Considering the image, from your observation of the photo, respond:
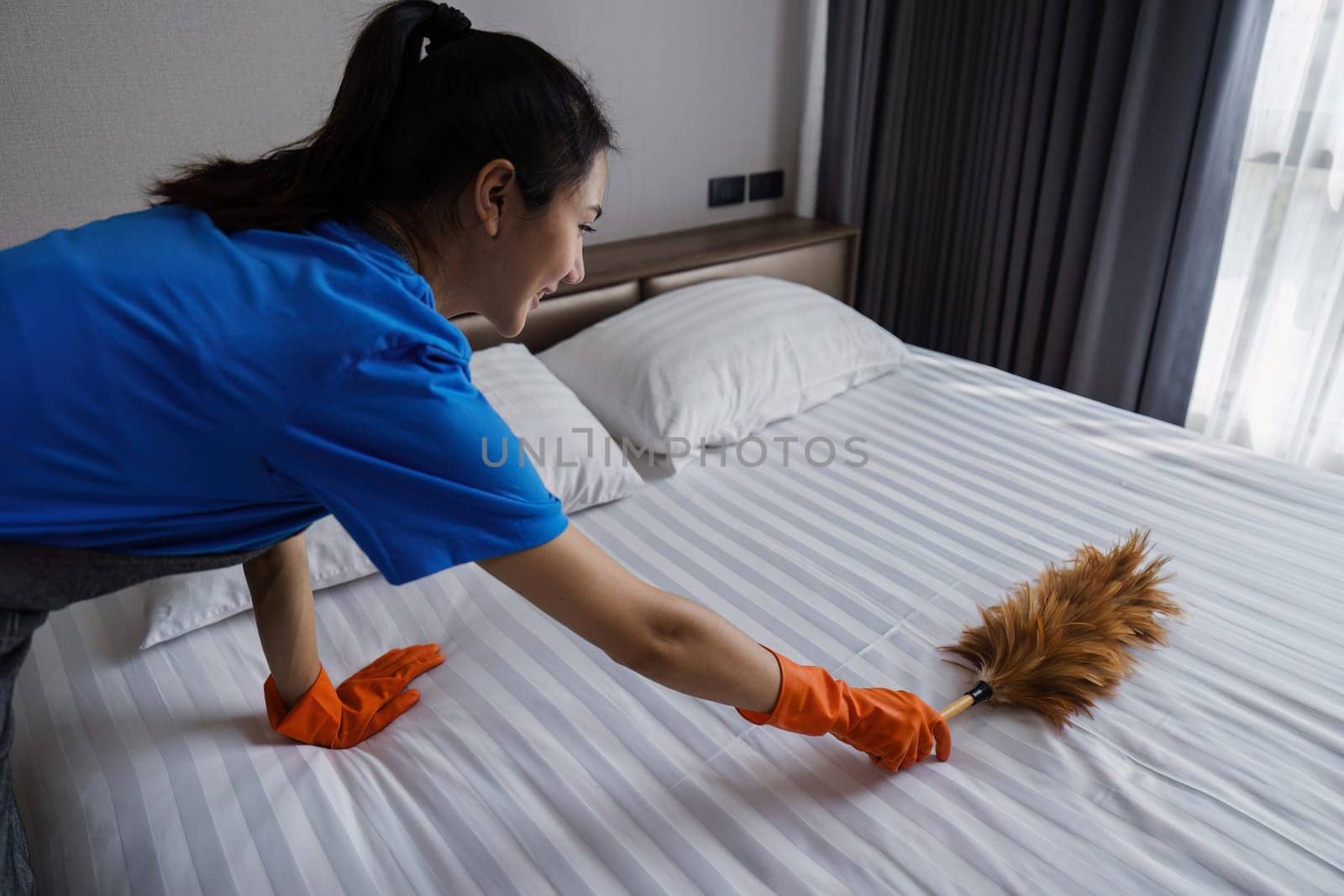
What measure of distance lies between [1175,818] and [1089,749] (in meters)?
0.12

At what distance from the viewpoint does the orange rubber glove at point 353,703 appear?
109 cm

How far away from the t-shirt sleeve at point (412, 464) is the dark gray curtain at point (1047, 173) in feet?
6.58

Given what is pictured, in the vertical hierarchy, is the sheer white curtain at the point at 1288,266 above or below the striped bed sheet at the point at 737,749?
above

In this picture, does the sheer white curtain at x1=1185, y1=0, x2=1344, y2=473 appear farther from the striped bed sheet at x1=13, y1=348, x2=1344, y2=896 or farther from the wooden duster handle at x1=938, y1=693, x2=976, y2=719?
the wooden duster handle at x1=938, y1=693, x2=976, y2=719

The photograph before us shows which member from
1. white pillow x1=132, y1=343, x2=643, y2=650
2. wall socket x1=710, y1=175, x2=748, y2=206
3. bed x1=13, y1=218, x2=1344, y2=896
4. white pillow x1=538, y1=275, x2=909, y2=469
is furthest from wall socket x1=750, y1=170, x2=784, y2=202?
bed x1=13, y1=218, x2=1344, y2=896

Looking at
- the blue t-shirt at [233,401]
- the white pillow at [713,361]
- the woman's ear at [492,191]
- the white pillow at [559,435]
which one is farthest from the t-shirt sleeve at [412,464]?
the white pillow at [713,361]

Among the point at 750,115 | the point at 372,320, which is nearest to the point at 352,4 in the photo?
the point at 750,115

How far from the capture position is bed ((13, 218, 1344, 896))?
3.06 feet

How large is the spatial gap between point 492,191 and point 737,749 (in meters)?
0.72

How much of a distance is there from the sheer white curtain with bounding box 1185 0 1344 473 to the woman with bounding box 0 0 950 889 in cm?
185

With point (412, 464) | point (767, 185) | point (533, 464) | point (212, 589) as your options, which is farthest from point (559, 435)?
point (767, 185)

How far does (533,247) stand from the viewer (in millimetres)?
898

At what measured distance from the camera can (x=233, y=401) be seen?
0.70 metres

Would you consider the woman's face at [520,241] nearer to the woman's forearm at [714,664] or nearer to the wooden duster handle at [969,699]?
the woman's forearm at [714,664]
